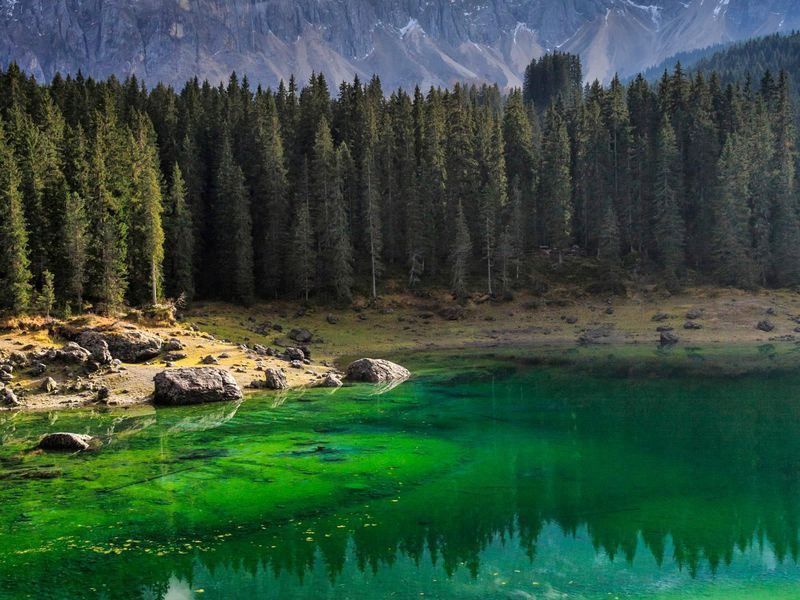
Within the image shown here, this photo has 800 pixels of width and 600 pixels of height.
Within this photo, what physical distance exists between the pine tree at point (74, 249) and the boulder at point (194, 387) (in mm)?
17698

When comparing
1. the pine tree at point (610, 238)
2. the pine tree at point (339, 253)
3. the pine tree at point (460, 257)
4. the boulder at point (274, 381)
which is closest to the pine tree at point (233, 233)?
the pine tree at point (339, 253)

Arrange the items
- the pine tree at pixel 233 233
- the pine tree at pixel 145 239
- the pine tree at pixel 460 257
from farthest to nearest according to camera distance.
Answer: the pine tree at pixel 460 257, the pine tree at pixel 233 233, the pine tree at pixel 145 239

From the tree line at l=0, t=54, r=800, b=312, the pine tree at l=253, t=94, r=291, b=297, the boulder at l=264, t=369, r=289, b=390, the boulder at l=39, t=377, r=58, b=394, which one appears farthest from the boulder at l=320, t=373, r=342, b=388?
the pine tree at l=253, t=94, r=291, b=297

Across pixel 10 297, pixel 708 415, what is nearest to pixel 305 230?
pixel 10 297

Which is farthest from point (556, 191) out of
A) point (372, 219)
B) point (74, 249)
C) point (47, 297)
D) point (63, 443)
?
point (63, 443)

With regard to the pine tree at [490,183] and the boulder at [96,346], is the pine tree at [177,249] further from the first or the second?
the pine tree at [490,183]

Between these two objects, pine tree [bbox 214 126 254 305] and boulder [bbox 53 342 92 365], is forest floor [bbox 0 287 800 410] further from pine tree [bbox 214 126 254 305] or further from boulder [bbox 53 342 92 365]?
boulder [bbox 53 342 92 365]

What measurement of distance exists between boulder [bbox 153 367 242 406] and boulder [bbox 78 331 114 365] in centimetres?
463

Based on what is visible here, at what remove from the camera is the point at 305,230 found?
8000 centimetres

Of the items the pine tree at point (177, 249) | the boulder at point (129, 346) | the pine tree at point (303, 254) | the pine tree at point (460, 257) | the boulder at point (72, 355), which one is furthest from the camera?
the pine tree at point (460, 257)

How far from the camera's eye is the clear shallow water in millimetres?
17328

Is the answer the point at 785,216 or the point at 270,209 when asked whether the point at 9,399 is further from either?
the point at 785,216

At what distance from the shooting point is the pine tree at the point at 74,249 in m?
56.2

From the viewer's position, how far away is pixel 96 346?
46.2 meters
